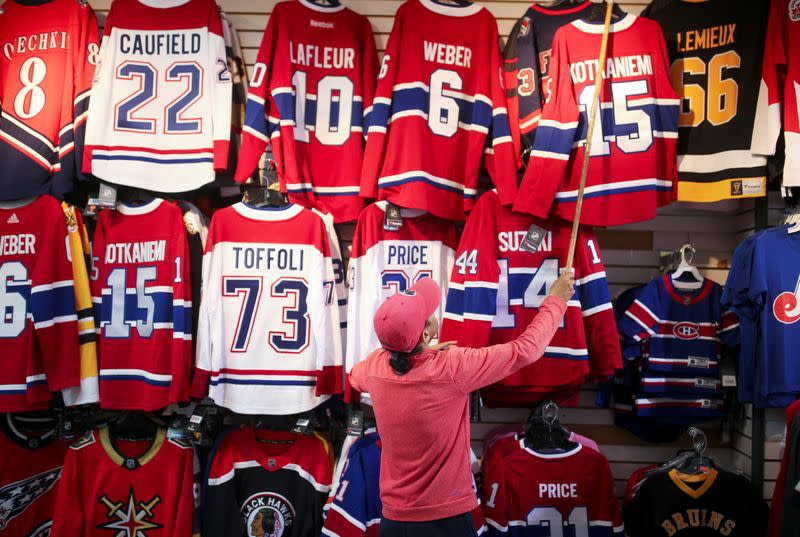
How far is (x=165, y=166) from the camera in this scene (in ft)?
9.45

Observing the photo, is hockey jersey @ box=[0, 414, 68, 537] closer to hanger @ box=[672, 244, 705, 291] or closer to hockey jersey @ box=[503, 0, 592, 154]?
hockey jersey @ box=[503, 0, 592, 154]

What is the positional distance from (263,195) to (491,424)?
168 cm

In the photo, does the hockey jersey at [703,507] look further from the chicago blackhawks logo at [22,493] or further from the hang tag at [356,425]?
the chicago blackhawks logo at [22,493]

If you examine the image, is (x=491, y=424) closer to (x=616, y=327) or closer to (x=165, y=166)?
(x=616, y=327)

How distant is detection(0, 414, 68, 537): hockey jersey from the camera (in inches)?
115

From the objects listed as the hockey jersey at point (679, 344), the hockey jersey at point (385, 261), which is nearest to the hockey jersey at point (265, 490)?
the hockey jersey at point (385, 261)

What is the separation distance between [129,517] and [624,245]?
283cm

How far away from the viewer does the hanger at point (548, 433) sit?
2.71 m

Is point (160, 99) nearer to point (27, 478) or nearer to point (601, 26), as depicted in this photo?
point (27, 478)

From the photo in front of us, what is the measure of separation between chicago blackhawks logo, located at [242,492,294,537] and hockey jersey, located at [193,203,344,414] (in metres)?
0.43

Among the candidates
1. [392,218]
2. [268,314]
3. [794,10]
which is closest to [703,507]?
[392,218]

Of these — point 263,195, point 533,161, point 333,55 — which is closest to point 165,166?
point 263,195

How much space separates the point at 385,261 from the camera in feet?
9.47

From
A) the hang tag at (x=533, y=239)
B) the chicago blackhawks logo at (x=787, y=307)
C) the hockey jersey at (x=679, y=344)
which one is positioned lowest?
the hockey jersey at (x=679, y=344)
